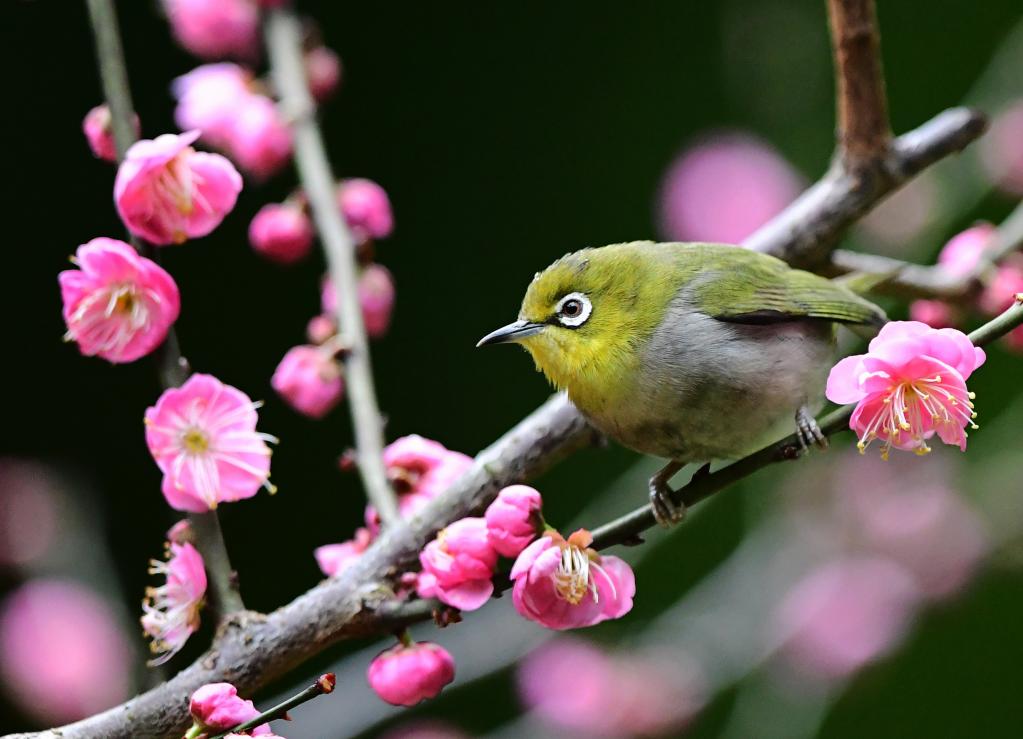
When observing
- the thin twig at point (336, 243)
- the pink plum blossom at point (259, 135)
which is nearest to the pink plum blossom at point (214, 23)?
the thin twig at point (336, 243)

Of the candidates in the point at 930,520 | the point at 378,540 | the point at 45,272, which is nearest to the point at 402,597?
the point at 378,540

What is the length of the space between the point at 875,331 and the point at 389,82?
1.88 meters

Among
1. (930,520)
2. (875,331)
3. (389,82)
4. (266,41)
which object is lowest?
(930,520)

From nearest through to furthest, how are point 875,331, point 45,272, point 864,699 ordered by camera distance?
point 875,331, point 45,272, point 864,699

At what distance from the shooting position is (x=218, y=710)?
72 centimetres

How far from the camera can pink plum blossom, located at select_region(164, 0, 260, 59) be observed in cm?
164

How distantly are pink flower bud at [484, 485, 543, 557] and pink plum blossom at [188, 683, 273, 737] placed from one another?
0.22 metres

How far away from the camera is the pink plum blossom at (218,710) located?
0.72 meters

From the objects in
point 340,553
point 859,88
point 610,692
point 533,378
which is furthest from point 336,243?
point 533,378

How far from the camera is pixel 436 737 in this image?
1.68m

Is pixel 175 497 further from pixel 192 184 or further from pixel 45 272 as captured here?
pixel 45 272

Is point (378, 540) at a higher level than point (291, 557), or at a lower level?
higher

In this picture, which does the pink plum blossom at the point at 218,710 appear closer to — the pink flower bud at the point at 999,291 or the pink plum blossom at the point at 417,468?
the pink plum blossom at the point at 417,468

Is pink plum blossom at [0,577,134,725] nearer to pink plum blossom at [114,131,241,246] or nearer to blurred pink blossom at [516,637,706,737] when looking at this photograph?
blurred pink blossom at [516,637,706,737]
